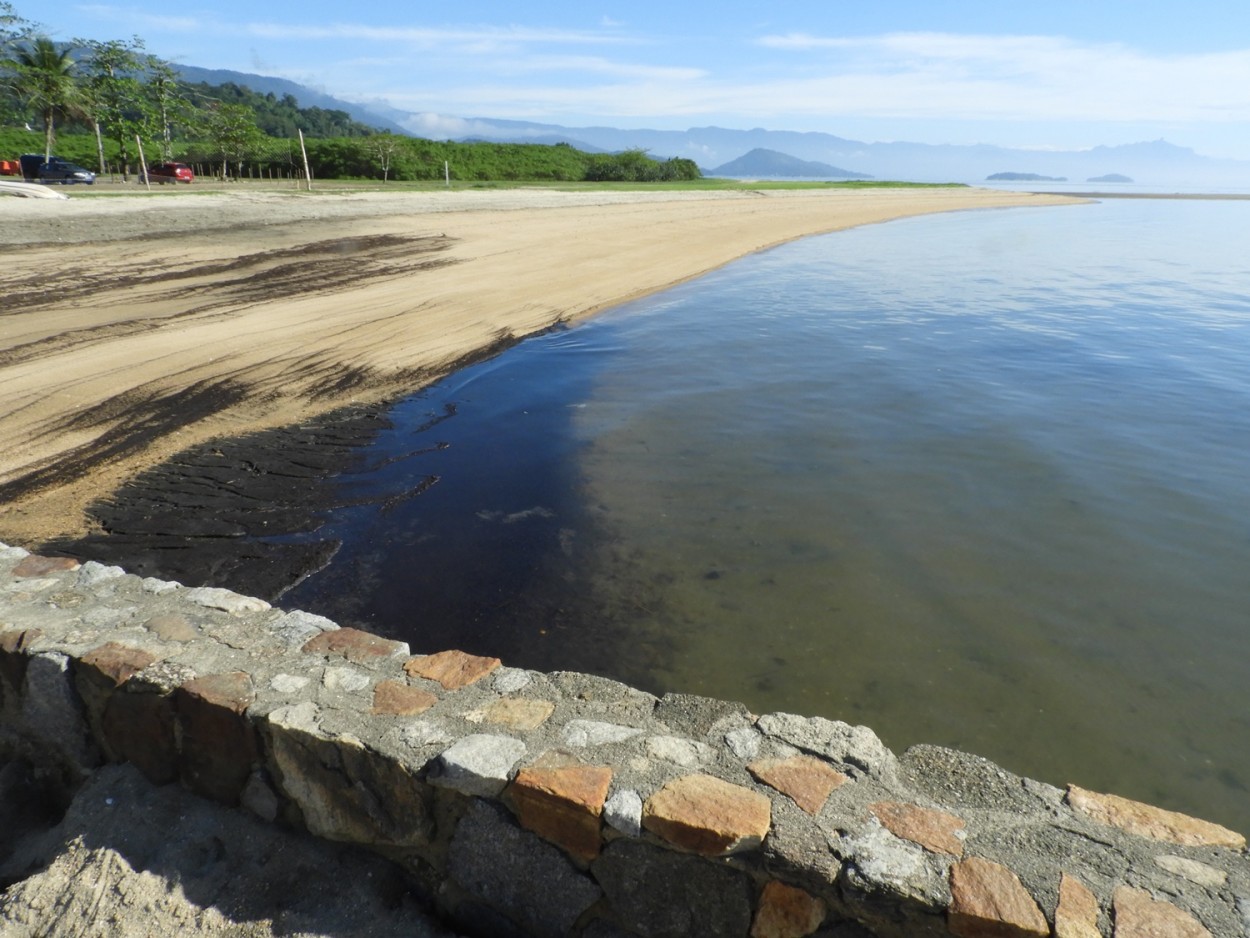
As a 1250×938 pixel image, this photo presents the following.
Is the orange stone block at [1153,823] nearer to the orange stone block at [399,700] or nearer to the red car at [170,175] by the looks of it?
the orange stone block at [399,700]

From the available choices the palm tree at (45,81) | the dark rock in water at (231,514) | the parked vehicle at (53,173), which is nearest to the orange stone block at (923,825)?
the dark rock in water at (231,514)

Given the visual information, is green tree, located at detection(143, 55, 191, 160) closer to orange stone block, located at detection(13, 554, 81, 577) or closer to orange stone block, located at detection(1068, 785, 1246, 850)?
orange stone block, located at detection(13, 554, 81, 577)

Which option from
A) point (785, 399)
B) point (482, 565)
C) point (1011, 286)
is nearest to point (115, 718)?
point (482, 565)

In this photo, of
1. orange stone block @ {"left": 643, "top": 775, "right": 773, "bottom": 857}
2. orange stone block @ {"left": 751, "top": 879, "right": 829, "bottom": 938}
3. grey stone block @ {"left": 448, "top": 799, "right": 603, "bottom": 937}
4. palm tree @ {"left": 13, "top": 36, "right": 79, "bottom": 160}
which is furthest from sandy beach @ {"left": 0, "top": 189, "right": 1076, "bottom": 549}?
palm tree @ {"left": 13, "top": 36, "right": 79, "bottom": 160}

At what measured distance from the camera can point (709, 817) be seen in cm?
234

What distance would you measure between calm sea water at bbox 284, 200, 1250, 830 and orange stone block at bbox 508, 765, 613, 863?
194 centimetres

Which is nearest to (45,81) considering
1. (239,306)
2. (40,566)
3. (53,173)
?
(53,173)

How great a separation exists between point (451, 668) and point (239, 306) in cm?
1076

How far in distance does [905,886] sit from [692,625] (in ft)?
9.37

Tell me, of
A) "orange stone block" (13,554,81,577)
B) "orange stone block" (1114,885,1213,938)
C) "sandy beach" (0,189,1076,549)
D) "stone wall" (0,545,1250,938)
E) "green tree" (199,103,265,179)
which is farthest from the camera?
"green tree" (199,103,265,179)

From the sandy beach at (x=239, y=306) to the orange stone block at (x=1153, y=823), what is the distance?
20.7 ft

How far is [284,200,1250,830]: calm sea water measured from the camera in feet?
14.0

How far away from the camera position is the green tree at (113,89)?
3834 centimetres

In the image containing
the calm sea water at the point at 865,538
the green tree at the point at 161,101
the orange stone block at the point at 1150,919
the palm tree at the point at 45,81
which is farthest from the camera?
the green tree at the point at 161,101
